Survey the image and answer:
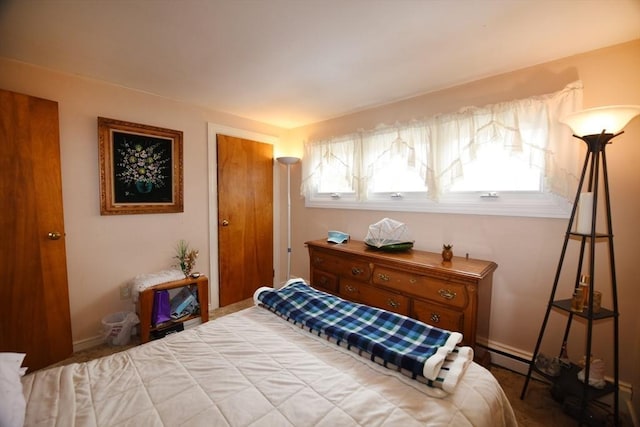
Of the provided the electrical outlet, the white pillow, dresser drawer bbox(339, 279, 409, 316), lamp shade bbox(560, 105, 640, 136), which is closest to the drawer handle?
dresser drawer bbox(339, 279, 409, 316)

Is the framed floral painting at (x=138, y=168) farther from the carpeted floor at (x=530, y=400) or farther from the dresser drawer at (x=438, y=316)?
the dresser drawer at (x=438, y=316)

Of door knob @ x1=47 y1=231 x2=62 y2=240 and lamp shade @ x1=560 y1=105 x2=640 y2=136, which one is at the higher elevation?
lamp shade @ x1=560 y1=105 x2=640 y2=136

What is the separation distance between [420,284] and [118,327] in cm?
256

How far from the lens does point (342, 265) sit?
251 cm

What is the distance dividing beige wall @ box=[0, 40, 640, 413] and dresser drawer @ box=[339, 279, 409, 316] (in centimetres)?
62

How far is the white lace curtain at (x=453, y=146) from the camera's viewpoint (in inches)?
70.1

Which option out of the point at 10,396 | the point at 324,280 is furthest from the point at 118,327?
the point at 324,280

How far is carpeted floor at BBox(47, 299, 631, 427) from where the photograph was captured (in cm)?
158

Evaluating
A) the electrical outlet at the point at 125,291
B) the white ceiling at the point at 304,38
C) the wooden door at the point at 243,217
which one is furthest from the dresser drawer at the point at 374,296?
the electrical outlet at the point at 125,291

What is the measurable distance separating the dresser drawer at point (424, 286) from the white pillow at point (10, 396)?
201 cm

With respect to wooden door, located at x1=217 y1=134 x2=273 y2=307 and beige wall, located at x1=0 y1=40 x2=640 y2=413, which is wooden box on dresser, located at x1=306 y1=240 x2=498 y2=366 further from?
wooden door, located at x1=217 y1=134 x2=273 y2=307

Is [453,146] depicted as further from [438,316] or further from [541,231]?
[438,316]

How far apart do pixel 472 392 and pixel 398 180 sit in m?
1.98

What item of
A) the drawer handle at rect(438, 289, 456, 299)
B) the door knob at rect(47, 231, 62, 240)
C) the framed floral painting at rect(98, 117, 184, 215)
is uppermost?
the framed floral painting at rect(98, 117, 184, 215)
